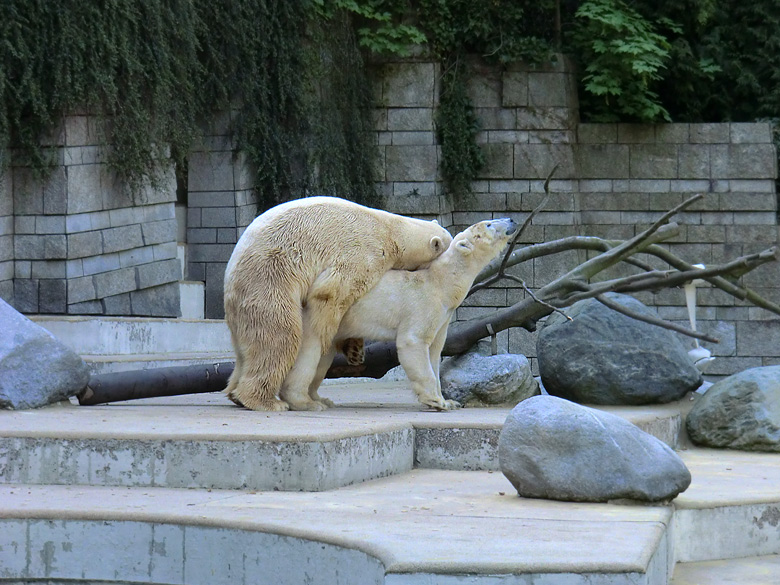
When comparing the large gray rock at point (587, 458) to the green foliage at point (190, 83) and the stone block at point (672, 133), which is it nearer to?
A: the green foliage at point (190, 83)

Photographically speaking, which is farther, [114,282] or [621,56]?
[621,56]

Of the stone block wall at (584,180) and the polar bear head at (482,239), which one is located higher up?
the stone block wall at (584,180)

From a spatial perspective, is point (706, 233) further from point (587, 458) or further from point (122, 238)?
point (587, 458)

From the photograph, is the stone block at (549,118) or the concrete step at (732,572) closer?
the concrete step at (732,572)

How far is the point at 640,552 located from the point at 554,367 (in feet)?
11.6

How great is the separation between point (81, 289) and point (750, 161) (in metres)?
7.89

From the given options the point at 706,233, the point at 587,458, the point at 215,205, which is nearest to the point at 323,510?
the point at 587,458

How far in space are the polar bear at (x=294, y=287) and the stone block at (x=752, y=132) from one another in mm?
8102

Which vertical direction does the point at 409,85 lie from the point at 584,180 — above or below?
above

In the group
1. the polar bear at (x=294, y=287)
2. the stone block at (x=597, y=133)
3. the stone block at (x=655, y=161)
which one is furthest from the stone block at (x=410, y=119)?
the polar bear at (x=294, y=287)

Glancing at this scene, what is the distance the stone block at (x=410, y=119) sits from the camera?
12297 mm

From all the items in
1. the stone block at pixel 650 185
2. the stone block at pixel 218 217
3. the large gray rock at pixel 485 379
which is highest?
the stone block at pixel 650 185

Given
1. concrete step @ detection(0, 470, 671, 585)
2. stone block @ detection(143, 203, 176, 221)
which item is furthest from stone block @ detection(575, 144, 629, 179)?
concrete step @ detection(0, 470, 671, 585)

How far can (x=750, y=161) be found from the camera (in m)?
12.6
